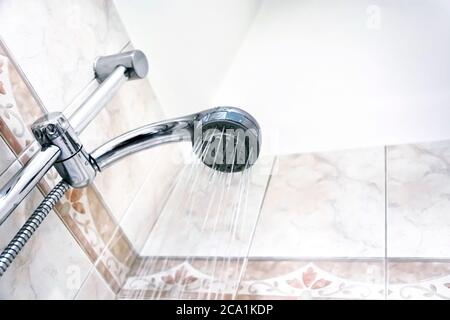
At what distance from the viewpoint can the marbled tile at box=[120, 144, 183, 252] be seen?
83cm

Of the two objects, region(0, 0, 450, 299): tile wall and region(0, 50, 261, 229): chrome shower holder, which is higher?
region(0, 50, 261, 229): chrome shower holder

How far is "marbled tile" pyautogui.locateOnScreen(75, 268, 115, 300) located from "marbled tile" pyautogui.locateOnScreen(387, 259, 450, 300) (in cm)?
47

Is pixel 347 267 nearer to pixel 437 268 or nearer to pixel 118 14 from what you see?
pixel 437 268

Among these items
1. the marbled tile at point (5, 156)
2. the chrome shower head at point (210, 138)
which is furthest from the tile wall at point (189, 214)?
the chrome shower head at point (210, 138)

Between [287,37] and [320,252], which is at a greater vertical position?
[287,37]

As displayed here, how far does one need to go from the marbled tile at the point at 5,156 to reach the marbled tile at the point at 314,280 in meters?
0.41

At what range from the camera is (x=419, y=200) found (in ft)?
2.40

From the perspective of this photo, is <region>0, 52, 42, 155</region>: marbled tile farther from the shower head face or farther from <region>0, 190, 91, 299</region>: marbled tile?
the shower head face

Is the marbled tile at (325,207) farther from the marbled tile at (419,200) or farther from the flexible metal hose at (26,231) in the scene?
the flexible metal hose at (26,231)

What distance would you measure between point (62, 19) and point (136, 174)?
1.04ft

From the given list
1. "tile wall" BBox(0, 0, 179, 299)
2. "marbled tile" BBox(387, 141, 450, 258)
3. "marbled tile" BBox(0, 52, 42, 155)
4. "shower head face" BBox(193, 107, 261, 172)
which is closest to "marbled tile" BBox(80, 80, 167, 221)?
"tile wall" BBox(0, 0, 179, 299)

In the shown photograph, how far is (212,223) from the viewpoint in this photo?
0.82m

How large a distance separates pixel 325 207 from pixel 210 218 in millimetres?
222
